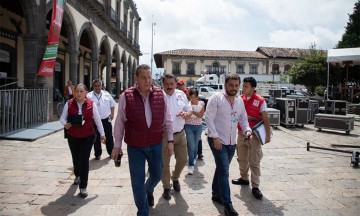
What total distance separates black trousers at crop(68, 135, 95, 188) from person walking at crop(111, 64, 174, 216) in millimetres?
1186

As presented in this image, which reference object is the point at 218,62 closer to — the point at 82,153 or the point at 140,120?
the point at 82,153

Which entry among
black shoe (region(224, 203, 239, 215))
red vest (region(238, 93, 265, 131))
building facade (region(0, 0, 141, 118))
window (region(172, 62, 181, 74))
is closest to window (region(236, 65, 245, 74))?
window (region(172, 62, 181, 74))

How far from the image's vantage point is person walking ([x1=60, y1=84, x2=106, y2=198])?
13.9 feet

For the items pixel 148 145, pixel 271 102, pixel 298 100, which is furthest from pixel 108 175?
pixel 271 102

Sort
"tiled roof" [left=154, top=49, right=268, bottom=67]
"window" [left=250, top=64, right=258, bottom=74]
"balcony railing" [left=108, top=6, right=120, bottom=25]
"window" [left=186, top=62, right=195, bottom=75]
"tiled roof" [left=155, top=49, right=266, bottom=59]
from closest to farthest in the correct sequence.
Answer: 1. "balcony railing" [left=108, top=6, right=120, bottom=25]
2. "tiled roof" [left=154, top=49, right=268, bottom=67]
3. "tiled roof" [left=155, top=49, right=266, bottom=59]
4. "window" [left=186, top=62, right=195, bottom=75]
5. "window" [left=250, top=64, right=258, bottom=74]

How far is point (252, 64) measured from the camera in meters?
52.4

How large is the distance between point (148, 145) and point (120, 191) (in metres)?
1.62

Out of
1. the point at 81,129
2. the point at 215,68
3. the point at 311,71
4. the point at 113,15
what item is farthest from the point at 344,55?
the point at 215,68

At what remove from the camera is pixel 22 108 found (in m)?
8.67

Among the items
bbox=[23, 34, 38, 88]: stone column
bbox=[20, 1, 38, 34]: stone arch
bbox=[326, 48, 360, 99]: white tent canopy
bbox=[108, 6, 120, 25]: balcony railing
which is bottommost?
bbox=[23, 34, 38, 88]: stone column

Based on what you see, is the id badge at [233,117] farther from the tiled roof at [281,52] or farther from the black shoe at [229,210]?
the tiled roof at [281,52]

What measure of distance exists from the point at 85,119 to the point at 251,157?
8.39 feet

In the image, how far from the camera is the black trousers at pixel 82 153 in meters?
4.21

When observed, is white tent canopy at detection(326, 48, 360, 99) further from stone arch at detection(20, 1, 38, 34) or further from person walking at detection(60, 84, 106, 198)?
person walking at detection(60, 84, 106, 198)
